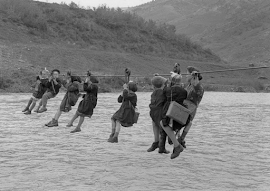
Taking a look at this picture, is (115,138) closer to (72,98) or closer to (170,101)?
(170,101)

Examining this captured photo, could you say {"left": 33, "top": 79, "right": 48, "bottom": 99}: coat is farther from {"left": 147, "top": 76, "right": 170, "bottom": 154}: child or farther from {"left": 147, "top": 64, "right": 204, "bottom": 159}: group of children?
{"left": 147, "top": 76, "right": 170, "bottom": 154}: child

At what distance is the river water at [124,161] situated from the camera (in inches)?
336

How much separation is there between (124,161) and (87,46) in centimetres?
5239

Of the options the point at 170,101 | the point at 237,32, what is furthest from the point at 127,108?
the point at 237,32

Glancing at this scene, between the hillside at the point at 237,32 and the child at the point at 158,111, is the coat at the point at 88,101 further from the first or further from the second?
the hillside at the point at 237,32

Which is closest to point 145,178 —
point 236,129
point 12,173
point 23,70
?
point 12,173

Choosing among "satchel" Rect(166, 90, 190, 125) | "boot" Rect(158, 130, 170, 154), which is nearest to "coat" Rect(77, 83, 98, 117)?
"boot" Rect(158, 130, 170, 154)

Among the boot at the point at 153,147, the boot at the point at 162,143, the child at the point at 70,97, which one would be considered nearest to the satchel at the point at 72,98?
the child at the point at 70,97

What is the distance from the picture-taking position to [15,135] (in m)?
14.0

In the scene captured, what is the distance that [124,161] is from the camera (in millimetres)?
10445

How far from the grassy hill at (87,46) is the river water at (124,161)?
23882 millimetres

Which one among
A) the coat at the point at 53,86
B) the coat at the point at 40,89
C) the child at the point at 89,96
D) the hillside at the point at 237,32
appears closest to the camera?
the child at the point at 89,96

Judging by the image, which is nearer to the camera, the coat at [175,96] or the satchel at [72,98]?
the coat at [175,96]

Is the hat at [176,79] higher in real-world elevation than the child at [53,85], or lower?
higher
